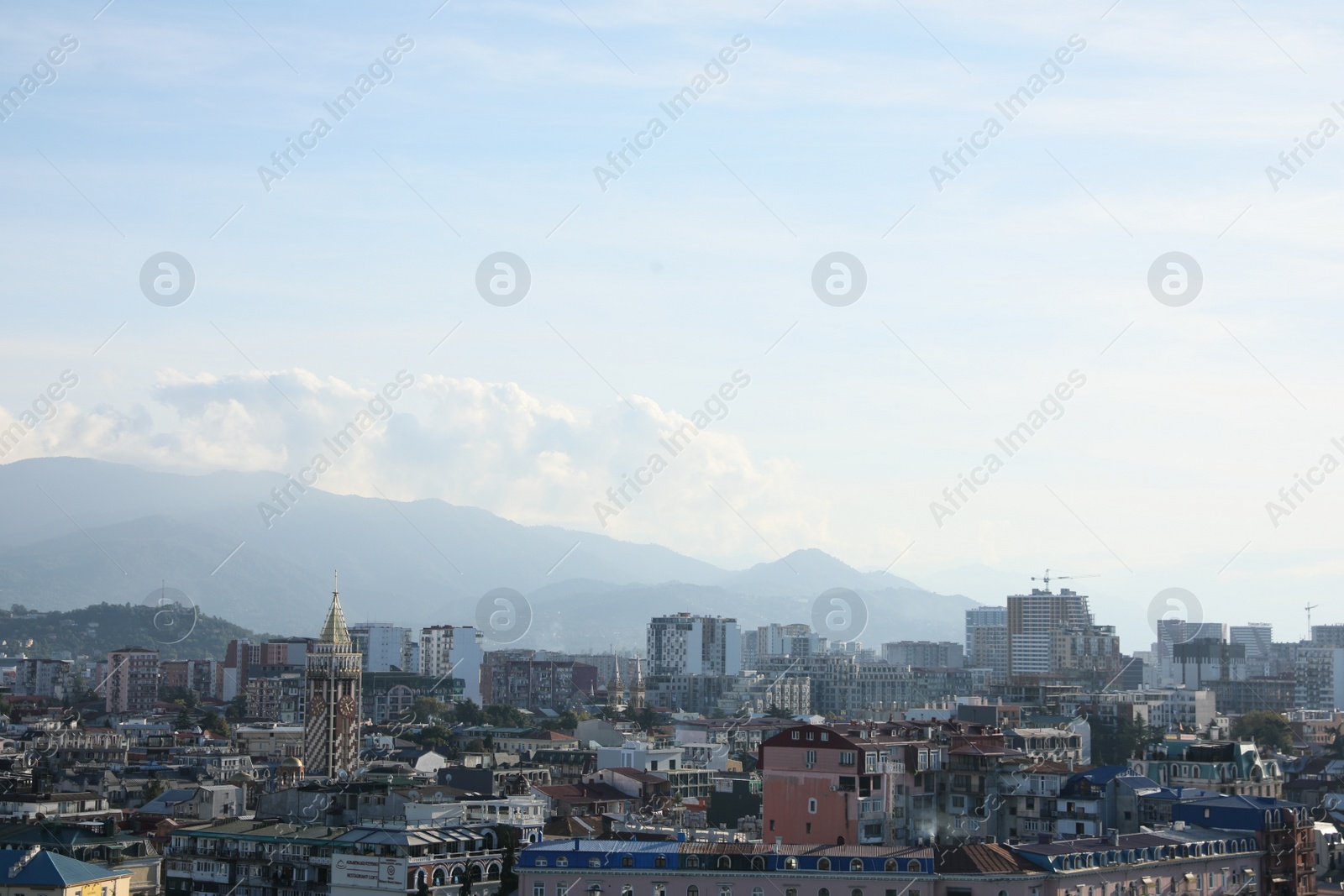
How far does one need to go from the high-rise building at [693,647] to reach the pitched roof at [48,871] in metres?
117

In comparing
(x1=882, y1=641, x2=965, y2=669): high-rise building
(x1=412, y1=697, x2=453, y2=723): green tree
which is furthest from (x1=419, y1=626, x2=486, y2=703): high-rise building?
(x1=882, y1=641, x2=965, y2=669): high-rise building

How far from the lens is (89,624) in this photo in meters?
197

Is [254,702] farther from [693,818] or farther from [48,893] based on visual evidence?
[48,893]

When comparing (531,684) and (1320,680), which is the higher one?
(1320,680)

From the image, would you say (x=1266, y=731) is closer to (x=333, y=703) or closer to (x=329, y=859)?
(x=333, y=703)

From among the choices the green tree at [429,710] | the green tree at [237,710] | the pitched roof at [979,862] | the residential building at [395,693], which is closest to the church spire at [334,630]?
the green tree at [429,710]

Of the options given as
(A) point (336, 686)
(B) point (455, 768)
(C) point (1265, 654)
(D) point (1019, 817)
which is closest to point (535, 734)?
(A) point (336, 686)

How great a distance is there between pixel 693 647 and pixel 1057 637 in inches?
1303

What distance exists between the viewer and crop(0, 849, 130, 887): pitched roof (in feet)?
121

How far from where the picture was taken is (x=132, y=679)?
396 ft

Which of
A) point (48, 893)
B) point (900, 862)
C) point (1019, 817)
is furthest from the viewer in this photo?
point (1019, 817)

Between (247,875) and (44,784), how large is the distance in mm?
13331

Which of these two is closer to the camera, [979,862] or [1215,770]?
[979,862]

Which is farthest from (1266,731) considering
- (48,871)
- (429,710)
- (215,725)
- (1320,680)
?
(48,871)
